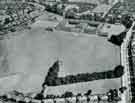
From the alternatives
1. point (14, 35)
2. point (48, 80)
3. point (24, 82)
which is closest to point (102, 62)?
point (48, 80)

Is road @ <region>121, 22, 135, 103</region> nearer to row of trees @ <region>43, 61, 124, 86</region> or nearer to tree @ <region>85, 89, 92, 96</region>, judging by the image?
row of trees @ <region>43, 61, 124, 86</region>

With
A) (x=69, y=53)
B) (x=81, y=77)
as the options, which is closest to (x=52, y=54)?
(x=69, y=53)

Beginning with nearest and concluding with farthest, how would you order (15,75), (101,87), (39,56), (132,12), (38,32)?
(101,87) → (15,75) → (39,56) → (38,32) → (132,12)

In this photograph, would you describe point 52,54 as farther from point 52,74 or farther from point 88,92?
point 88,92

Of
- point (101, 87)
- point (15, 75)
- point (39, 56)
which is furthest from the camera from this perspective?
point (39, 56)

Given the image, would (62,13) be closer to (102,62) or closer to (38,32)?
(38,32)

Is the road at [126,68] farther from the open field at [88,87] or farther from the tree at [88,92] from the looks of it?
the tree at [88,92]

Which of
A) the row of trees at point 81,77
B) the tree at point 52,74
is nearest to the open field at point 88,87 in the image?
the row of trees at point 81,77

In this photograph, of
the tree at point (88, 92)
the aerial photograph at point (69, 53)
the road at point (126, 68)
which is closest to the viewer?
the road at point (126, 68)
